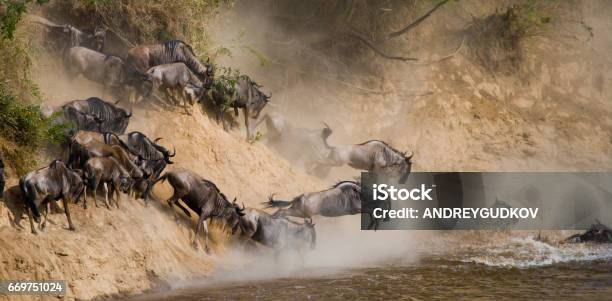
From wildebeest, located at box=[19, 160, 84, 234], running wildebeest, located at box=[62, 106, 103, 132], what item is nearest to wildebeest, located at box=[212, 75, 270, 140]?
running wildebeest, located at box=[62, 106, 103, 132]

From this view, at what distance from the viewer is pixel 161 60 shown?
15.9 metres

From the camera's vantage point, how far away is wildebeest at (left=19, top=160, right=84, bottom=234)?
413 inches

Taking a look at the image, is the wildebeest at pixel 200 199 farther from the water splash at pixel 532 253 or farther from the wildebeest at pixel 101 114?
the water splash at pixel 532 253

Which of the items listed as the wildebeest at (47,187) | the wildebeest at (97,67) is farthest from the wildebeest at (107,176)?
the wildebeest at (97,67)

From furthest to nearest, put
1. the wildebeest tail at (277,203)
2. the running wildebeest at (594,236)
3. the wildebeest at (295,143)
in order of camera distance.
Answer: the wildebeest at (295,143) → the running wildebeest at (594,236) → the wildebeest tail at (277,203)

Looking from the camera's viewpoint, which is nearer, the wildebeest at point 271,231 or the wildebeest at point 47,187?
the wildebeest at point 47,187

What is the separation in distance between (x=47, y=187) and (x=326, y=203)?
6.08m

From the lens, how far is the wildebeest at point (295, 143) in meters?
18.5

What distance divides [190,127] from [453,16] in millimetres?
13238

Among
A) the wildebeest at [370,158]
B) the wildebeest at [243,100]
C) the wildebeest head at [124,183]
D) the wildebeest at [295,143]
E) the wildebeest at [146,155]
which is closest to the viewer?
the wildebeest head at [124,183]

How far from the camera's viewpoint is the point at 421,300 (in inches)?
414

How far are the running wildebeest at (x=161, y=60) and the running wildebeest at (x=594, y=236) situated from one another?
8824 millimetres

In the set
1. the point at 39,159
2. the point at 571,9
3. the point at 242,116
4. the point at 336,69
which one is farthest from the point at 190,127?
the point at 571,9

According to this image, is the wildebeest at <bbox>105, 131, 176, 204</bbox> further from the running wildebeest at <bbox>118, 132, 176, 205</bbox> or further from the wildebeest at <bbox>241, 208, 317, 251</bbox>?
the wildebeest at <bbox>241, 208, 317, 251</bbox>
